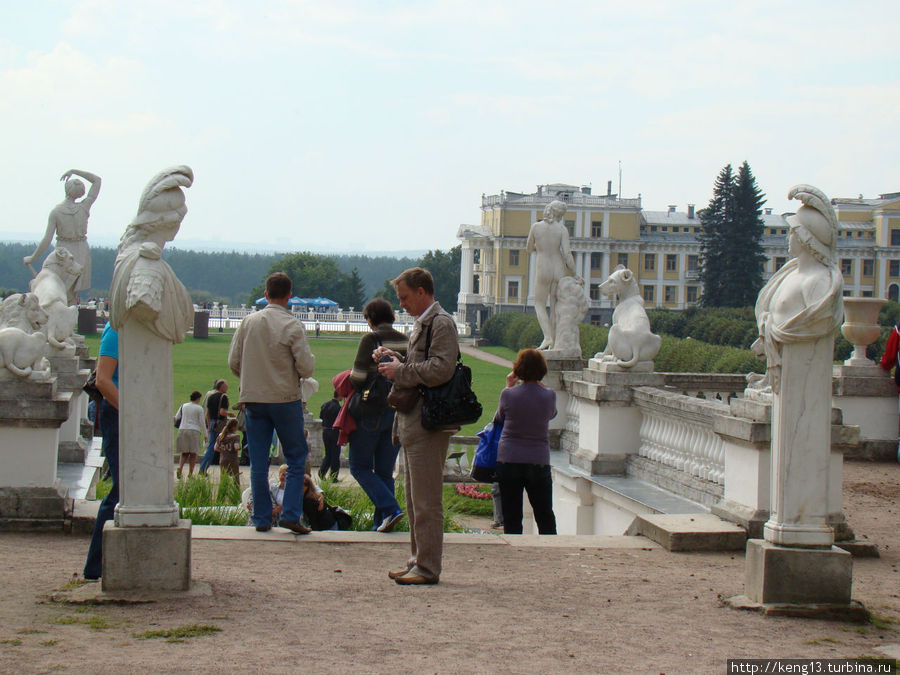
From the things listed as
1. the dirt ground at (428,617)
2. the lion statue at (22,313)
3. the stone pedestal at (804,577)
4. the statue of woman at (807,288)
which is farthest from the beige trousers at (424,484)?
the lion statue at (22,313)

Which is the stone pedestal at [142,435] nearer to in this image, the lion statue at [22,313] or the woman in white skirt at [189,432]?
the lion statue at [22,313]

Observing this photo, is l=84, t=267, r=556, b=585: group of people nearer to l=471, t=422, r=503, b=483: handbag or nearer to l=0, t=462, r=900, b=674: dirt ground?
l=0, t=462, r=900, b=674: dirt ground

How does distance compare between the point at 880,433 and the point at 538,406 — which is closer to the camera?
the point at 538,406

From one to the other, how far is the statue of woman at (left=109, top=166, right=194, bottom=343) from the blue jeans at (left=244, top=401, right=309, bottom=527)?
1418 mm

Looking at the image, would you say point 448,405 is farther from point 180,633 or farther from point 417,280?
point 180,633

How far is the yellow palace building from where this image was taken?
103500 mm

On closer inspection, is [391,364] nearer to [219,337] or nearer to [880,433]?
[880,433]

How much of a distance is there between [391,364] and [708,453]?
3.89 metres

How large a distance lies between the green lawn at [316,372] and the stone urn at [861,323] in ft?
30.3

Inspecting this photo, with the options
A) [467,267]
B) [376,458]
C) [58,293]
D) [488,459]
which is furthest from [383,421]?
[467,267]

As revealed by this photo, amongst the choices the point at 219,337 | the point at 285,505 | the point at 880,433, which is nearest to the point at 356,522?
the point at 285,505

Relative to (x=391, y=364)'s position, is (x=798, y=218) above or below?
above

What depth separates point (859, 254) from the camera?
338ft

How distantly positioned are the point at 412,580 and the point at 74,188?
952 cm
